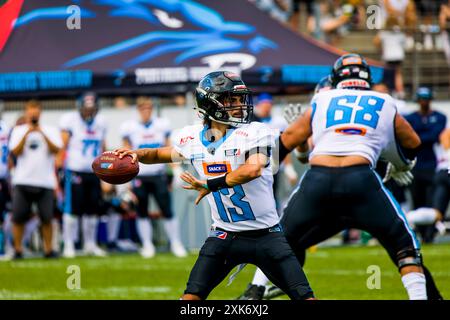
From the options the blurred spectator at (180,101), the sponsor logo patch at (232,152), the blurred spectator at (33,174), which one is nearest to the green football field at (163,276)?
the blurred spectator at (33,174)

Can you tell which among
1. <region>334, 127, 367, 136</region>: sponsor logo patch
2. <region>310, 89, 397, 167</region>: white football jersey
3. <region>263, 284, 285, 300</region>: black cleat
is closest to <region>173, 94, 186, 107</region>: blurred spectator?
<region>263, 284, 285, 300</region>: black cleat

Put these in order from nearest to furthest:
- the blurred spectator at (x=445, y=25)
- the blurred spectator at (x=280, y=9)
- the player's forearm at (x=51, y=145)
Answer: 1. the player's forearm at (x=51, y=145)
2. the blurred spectator at (x=445, y=25)
3. the blurred spectator at (x=280, y=9)

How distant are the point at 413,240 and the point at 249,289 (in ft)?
4.47

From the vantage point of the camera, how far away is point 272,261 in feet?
18.4

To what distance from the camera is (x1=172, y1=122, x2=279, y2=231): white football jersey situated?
5.71 metres

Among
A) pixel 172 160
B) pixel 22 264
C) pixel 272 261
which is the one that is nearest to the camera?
pixel 272 261

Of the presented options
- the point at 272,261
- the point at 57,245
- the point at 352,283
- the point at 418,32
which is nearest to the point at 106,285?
the point at 352,283

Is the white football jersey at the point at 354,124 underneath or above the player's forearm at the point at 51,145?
above

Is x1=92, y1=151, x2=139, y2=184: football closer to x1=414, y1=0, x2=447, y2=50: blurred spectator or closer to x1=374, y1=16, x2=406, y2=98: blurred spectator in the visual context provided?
x1=374, y1=16, x2=406, y2=98: blurred spectator

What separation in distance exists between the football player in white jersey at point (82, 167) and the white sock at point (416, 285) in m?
7.21

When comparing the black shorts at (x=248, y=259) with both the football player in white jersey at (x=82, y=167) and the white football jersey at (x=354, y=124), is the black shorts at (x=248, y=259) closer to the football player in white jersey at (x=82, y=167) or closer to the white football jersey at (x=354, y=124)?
the white football jersey at (x=354, y=124)

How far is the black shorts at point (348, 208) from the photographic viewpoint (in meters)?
6.30

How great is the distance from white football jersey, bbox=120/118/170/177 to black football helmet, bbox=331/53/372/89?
19.3 ft

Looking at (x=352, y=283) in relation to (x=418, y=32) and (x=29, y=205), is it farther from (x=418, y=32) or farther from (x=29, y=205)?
(x=418, y=32)
